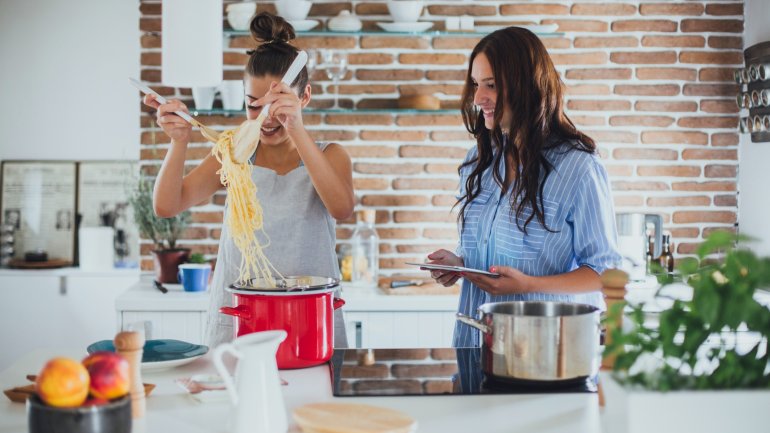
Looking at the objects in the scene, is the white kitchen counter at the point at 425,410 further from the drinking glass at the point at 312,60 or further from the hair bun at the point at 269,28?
the drinking glass at the point at 312,60

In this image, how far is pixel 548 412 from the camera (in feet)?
4.97

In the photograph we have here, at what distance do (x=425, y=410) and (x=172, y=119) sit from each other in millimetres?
1027

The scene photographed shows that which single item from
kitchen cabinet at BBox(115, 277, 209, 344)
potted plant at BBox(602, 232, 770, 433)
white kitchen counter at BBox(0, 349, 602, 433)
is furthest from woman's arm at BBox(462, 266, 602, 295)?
kitchen cabinet at BBox(115, 277, 209, 344)

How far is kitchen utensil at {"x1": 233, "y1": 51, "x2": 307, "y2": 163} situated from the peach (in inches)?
32.0

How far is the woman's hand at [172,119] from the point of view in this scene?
202cm

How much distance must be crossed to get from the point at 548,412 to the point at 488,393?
0.50 ft

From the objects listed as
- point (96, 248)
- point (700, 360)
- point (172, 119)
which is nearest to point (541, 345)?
point (700, 360)

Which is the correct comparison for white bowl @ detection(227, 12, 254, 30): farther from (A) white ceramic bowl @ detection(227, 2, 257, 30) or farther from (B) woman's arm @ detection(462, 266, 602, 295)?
(B) woman's arm @ detection(462, 266, 602, 295)

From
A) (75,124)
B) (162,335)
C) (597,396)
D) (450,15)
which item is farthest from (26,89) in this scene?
(597,396)

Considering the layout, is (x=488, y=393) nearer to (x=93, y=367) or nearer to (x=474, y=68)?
(x=93, y=367)

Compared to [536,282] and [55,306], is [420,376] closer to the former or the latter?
[536,282]

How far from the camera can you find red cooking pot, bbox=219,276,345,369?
1742 millimetres

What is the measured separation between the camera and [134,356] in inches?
57.6

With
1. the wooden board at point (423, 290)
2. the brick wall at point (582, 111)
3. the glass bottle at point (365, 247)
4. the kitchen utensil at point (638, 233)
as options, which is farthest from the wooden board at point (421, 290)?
the kitchen utensil at point (638, 233)
